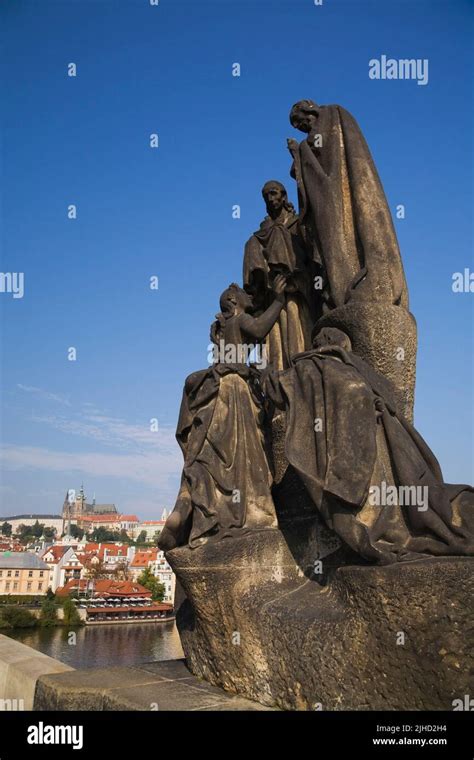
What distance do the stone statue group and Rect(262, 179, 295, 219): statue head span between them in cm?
2

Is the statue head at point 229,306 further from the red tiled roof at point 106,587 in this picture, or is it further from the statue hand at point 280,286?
the red tiled roof at point 106,587

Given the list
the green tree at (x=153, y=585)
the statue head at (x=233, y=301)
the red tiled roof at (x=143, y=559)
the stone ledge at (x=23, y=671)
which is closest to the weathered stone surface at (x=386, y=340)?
the statue head at (x=233, y=301)

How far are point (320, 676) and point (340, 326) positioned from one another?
236 cm

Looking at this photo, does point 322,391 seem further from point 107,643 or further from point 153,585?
point 153,585

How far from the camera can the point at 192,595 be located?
13.8 ft

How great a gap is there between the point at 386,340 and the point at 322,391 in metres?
0.86

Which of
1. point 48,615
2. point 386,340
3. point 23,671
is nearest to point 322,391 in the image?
point 386,340

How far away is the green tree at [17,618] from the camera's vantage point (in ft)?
156

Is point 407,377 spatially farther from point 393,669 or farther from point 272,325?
point 393,669

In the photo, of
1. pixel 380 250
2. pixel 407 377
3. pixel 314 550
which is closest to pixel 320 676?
pixel 314 550

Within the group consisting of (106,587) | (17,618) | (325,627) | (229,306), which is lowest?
(17,618)

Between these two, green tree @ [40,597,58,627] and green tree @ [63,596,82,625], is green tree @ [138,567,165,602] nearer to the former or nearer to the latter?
green tree @ [63,596,82,625]

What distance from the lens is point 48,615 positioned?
166 feet

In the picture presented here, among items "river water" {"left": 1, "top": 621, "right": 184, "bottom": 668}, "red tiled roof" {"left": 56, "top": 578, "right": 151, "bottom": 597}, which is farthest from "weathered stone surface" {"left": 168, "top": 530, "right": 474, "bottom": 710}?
"red tiled roof" {"left": 56, "top": 578, "right": 151, "bottom": 597}
